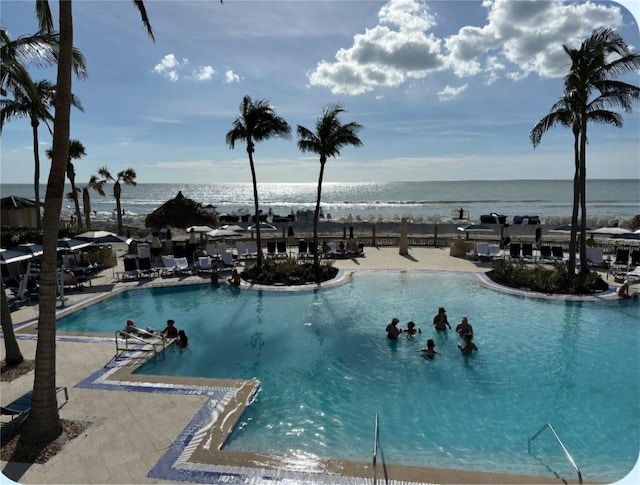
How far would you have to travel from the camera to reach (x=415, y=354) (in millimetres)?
11039

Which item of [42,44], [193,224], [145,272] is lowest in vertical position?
[145,272]

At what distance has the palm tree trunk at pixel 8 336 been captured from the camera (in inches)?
359

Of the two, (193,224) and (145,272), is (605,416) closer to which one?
(145,272)

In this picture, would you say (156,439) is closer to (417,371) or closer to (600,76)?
(417,371)

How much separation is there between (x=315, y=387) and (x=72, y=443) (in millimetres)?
4696

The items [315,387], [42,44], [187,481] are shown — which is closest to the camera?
[187,481]

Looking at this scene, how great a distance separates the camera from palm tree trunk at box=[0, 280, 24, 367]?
9.11m

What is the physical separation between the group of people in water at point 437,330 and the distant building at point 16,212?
87.9ft

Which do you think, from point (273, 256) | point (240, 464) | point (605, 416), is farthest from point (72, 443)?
point (273, 256)

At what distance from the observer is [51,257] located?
6.41 metres

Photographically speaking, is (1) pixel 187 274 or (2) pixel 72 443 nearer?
(2) pixel 72 443

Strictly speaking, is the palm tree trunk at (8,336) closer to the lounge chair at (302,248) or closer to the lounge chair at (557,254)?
the lounge chair at (302,248)

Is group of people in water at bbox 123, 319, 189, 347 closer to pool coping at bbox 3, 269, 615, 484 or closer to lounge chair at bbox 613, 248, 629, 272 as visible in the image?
pool coping at bbox 3, 269, 615, 484

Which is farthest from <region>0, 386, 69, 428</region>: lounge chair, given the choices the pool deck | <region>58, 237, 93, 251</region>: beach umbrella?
<region>58, 237, 93, 251</region>: beach umbrella
